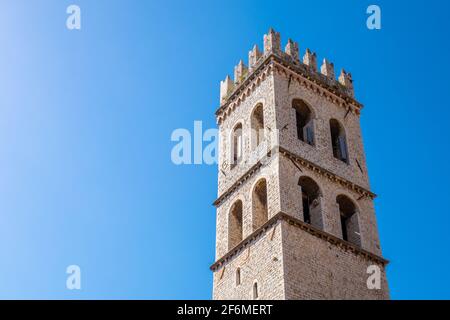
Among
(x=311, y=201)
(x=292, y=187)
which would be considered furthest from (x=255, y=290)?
(x=311, y=201)

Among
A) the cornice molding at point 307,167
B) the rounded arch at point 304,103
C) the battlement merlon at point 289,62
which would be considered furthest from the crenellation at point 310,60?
the cornice molding at point 307,167

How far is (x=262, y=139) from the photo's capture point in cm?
3647

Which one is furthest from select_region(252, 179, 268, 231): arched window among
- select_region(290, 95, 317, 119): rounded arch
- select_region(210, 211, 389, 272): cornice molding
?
select_region(290, 95, 317, 119): rounded arch

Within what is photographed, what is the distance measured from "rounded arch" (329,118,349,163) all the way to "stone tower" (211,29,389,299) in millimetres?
66

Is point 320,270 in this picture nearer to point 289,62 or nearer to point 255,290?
point 255,290

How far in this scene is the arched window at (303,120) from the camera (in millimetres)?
37812

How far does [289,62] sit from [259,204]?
9.76m

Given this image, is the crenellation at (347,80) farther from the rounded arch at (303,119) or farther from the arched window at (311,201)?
the arched window at (311,201)

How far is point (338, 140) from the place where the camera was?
39.1 meters

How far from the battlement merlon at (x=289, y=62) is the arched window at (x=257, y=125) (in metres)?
2.80
